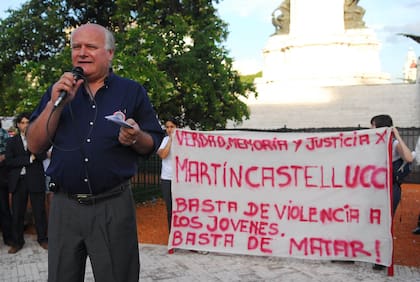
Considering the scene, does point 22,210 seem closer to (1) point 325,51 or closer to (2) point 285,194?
(2) point 285,194

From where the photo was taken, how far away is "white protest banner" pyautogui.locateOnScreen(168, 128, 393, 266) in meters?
5.99

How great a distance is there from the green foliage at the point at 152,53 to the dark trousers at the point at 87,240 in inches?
277

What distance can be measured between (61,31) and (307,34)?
1521 centimetres

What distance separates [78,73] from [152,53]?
26.2 ft

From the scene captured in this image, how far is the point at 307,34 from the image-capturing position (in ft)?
79.7

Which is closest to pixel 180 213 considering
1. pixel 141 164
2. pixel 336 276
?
pixel 336 276

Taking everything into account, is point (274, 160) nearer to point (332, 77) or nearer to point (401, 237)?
point (401, 237)

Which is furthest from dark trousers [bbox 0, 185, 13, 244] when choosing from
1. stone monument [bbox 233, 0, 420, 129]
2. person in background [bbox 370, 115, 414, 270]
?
stone monument [bbox 233, 0, 420, 129]

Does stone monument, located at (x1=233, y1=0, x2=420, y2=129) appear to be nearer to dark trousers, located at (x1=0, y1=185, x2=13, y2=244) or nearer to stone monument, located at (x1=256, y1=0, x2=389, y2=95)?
stone monument, located at (x1=256, y1=0, x2=389, y2=95)

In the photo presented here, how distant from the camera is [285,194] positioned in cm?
637

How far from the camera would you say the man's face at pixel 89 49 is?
2670 millimetres

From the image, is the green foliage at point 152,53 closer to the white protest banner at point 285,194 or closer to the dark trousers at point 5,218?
the dark trousers at point 5,218

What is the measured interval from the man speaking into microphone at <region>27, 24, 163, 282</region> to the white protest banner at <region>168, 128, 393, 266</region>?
3774 mm

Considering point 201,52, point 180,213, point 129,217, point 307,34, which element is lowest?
point 180,213
